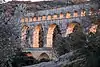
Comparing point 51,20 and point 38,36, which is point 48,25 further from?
point 38,36

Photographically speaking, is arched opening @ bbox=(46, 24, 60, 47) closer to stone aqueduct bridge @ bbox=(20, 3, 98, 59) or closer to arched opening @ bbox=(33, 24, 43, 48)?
stone aqueduct bridge @ bbox=(20, 3, 98, 59)

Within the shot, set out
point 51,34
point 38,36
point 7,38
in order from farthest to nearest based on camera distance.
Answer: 1. point 38,36
2. point 51,34
3. point 7,38

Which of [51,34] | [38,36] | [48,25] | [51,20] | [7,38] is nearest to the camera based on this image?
[7,38]

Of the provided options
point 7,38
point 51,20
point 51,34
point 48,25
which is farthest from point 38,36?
point 7,38

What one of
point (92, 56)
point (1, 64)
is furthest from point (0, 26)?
point (92, 56)

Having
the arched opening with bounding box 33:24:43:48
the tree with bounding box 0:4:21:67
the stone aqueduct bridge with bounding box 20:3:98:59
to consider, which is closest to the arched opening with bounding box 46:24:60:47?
the stone aqueduct bridge with bounding box 20:3:98:59

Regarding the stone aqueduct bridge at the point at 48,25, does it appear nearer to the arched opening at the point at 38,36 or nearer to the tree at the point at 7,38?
the arched opening at the point at 38,36

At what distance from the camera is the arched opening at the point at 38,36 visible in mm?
59953

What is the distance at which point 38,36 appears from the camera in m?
61.3

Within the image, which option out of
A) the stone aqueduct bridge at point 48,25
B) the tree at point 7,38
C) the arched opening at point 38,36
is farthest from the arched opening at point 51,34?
the tree at point 7,38

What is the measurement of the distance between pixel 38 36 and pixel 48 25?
5.14m

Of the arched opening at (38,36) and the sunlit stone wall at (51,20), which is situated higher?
the sunlit stone wall at (51,20)

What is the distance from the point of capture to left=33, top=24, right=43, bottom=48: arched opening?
5995 centimetres

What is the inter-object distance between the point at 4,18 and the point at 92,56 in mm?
3997
